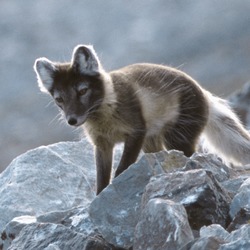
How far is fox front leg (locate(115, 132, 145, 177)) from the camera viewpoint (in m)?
8.91

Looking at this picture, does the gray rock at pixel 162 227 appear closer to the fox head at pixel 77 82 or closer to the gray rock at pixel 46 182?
the gray rock at pixel 46 182

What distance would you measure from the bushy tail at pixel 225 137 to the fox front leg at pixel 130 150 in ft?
3.73

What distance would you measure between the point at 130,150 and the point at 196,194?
2438 mm

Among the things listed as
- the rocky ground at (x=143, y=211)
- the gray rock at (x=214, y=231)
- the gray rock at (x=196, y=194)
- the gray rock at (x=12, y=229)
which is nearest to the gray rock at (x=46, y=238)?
the rocky ground at (x=143, y=211)

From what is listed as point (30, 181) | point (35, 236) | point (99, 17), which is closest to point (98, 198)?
point (35, 236)

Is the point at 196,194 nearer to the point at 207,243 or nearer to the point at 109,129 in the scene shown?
the point at 207,243

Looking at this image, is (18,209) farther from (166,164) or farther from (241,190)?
(241,190)

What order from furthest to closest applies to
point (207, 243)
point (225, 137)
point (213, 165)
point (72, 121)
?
point (225, 137), point (72, 121), point (213, 165), point (207, 243)

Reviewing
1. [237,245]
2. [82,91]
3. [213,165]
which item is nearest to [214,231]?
[237,245]

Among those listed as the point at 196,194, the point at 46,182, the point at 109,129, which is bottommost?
the point at 46,182

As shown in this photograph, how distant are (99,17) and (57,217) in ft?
73.0

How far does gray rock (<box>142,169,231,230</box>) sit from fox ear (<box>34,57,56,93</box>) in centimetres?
249

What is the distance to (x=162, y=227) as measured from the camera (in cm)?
620

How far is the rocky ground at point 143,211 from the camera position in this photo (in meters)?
6.19
